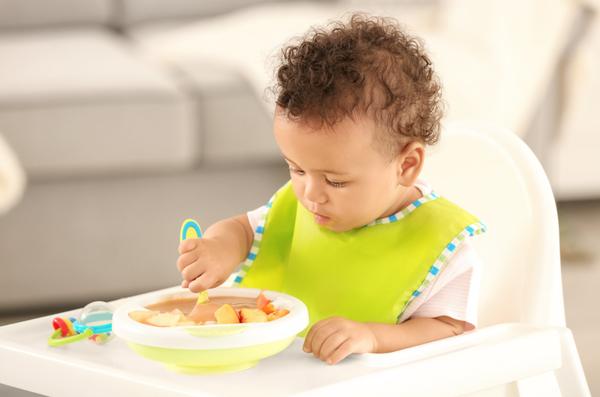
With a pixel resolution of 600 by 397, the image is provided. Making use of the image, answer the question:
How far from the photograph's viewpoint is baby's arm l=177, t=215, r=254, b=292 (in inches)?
21.7

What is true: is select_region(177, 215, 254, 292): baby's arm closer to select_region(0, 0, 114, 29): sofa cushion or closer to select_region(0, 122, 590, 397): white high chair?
select_region(0, 122, 590, 397): white high chair

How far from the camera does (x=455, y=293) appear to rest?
587 millimetres

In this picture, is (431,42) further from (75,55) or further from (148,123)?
(75,55)

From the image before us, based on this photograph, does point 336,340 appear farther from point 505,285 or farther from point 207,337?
point 505,285

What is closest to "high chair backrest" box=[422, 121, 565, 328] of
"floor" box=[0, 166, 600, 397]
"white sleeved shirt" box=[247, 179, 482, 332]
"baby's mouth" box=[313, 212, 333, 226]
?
"white sleeved shirt" box=[247, 179, 482, 332]

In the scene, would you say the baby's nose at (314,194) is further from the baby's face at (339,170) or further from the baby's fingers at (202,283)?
the baby's fingers at (202,283)

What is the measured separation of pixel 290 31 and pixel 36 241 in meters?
0.78

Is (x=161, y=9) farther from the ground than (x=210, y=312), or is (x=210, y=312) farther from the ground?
(x=161, y=9)

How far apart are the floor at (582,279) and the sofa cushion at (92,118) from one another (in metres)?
0.19

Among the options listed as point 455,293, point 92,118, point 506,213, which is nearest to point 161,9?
point 92,118

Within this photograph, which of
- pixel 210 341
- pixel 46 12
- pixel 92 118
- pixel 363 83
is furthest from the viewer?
pixel 46 12

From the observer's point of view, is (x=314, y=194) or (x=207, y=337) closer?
(x=207, y=337)

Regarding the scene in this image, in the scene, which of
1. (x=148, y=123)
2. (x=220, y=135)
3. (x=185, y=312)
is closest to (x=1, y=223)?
(x=148, y=123)

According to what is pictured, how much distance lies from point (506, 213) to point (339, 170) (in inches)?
10.7
